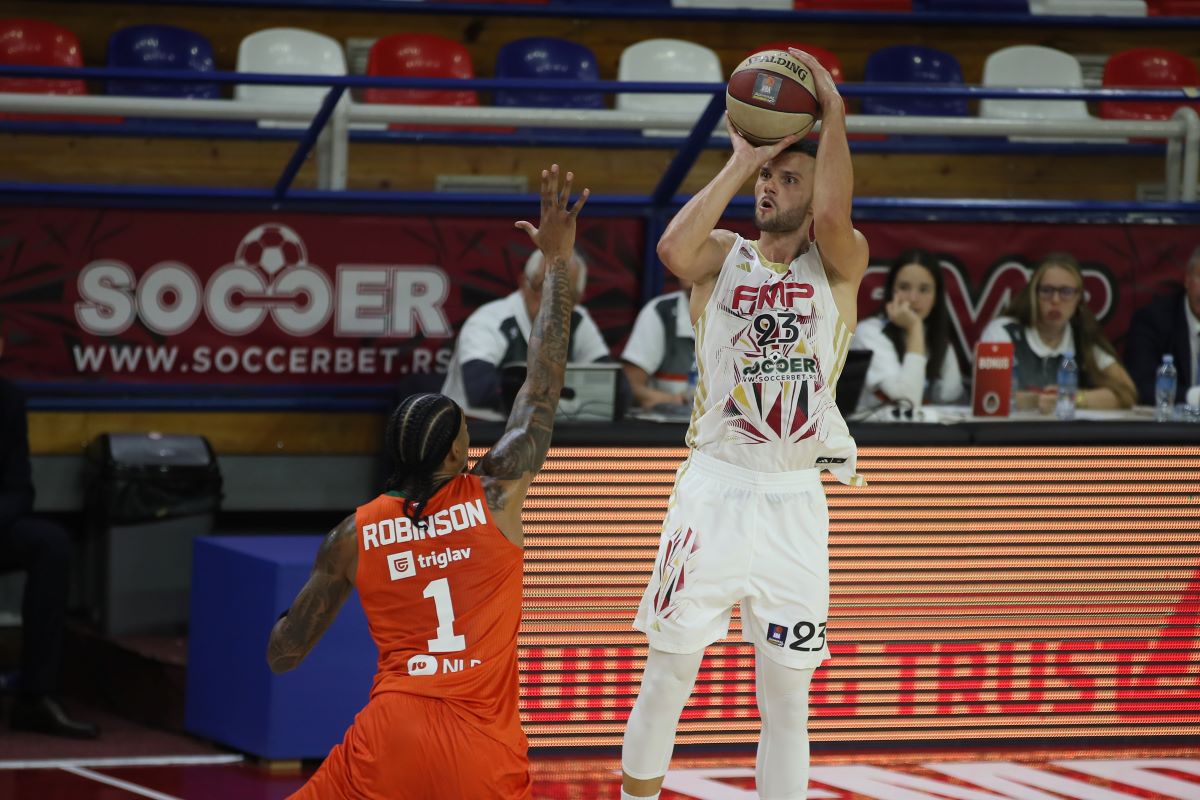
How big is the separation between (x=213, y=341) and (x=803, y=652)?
3.68 m

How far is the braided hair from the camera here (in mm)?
3559

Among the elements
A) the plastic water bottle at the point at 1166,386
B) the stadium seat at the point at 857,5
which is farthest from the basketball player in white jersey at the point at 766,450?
the stadium seat at the point at 857,5

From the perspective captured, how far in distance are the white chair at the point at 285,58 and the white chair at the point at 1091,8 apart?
4559 mm

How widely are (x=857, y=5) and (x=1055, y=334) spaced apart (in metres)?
4.01

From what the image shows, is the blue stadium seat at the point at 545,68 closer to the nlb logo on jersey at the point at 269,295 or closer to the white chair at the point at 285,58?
the white chair at the point at 285,58

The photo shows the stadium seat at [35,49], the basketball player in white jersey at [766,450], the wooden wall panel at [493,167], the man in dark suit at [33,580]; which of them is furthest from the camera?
the stadium seat at [35,49]

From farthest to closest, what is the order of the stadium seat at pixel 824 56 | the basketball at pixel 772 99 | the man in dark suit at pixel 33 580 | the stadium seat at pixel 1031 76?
the stadium seat at pixel 1031 76 → the stadium seat at pixel 824 56 → the man in dark suit at pixel 33 580 → the basketball at pixel 772 99

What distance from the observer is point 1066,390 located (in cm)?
636

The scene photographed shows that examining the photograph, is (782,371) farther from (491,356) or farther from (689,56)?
(689,56)

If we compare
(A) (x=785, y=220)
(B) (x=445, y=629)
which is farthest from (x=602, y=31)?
(B) (x=445, y=629)

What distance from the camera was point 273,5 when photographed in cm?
933

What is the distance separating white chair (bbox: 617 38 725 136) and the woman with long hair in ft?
8.76

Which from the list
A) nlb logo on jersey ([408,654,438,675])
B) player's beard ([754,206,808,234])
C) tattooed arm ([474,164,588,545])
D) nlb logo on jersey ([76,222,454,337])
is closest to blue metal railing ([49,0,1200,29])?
nlb logo on jersey ([76,222,454,337])

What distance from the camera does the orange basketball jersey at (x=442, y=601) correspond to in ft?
11.4
